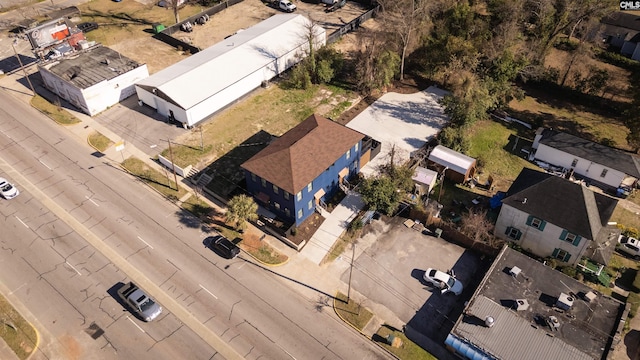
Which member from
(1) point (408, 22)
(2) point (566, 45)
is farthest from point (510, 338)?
(2) point (566, 45)

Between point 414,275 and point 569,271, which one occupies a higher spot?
point 569,271

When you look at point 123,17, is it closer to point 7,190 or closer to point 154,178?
point 7,190

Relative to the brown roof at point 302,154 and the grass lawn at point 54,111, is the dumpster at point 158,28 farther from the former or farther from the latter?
the brown roof at point 302,154

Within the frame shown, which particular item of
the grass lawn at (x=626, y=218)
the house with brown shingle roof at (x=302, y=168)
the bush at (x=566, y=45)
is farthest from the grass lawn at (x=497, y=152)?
the bush at (x=566, y=45)

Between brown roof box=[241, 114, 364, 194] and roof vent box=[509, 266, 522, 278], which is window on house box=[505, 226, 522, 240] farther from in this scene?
brown roof box=[241, 114, 364, 194]

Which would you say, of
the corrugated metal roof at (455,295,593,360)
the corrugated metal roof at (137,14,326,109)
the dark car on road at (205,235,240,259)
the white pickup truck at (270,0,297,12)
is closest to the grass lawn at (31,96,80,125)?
the corrugated metal roof at (137,14,326,109)

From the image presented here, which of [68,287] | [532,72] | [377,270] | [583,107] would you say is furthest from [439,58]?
[68,287]

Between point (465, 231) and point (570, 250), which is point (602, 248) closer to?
point (570, 250)
